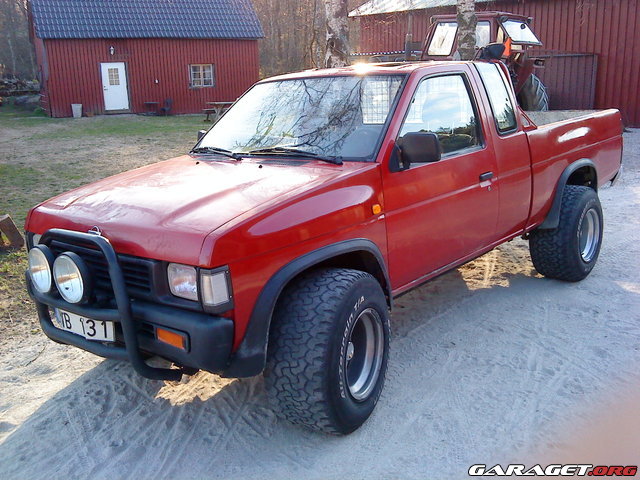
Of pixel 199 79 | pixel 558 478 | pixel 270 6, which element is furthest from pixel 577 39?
pixel 270 6

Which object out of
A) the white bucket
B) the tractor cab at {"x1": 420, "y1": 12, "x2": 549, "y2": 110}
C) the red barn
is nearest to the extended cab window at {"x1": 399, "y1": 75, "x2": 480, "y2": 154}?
the tractor cab at {"x1": 420, "y1": 12, "x2": 549, "y2": 110}

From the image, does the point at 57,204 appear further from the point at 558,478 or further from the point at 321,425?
the point at 558,478

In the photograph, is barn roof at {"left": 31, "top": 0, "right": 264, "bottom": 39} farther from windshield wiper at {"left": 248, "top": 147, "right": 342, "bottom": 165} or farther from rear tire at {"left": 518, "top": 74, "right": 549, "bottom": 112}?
windshield wiper at {"left": 248, "top": 147, "right": 342, "bottom": 165}

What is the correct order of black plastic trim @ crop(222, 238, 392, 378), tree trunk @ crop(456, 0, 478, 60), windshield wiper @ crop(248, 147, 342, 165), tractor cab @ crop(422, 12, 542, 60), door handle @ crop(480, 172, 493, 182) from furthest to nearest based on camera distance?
tractor cab @ crop(422, 12, 542, 60) < tree trunk @ crop(456, 0, 478, 60) < door handle @ crop(480, 172, 493, 182) < windshield wiper @ crop(248, 147, 342, 165) < black plastic trim @ crop(222, 238, 392, 378)

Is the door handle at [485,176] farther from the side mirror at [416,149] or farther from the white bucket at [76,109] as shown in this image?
the white bucket at [76,109]

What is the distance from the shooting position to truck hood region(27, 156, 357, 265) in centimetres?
297

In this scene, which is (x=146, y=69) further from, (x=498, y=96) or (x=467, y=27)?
(x=498, y=96)

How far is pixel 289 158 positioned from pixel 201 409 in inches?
63.1

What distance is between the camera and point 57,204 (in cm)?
365

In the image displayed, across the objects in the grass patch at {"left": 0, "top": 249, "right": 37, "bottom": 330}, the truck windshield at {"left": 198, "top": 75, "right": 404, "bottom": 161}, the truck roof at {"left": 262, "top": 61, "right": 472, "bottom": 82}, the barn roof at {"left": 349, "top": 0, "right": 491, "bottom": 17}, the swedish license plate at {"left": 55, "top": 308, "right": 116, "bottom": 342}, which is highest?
the barn roof at {"left": 349, "top": 0, "right": 491, "bottom": 17}

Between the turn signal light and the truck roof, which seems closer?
the turn signal light

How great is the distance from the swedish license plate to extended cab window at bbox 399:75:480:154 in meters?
2.11

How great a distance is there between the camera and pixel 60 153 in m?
14.0

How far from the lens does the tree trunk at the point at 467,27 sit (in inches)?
405
